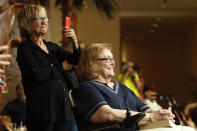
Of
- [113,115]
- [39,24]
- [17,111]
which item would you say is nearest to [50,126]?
[113,115]

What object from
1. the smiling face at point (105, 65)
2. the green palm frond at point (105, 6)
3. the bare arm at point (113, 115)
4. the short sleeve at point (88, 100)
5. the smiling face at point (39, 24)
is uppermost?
the green palm frond at point (105, 6)

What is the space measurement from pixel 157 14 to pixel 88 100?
7998 millimetres

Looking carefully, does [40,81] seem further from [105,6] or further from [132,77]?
[132,77]

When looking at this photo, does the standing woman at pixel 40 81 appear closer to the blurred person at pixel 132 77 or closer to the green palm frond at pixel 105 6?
the green palm frond at pixel 105 6

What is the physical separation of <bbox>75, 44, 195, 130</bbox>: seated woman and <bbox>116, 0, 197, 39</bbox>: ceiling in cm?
576

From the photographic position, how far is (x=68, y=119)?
7.34 ft

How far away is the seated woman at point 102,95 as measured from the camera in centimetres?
201

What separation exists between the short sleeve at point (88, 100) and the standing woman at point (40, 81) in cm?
18

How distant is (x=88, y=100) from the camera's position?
207 cm

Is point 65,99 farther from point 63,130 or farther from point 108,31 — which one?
point 108,31

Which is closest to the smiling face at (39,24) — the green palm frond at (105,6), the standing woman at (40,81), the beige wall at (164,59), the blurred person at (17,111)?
the standing woman at (40,81)

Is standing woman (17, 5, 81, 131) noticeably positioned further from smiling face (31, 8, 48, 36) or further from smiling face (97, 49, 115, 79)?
smiling face (97, 49, 115, 79)

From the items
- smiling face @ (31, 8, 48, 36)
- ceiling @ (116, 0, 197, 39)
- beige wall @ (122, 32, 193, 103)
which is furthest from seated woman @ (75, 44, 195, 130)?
beige wall @ (122, 32, 193, 103)

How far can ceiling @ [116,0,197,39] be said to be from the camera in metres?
8.62
